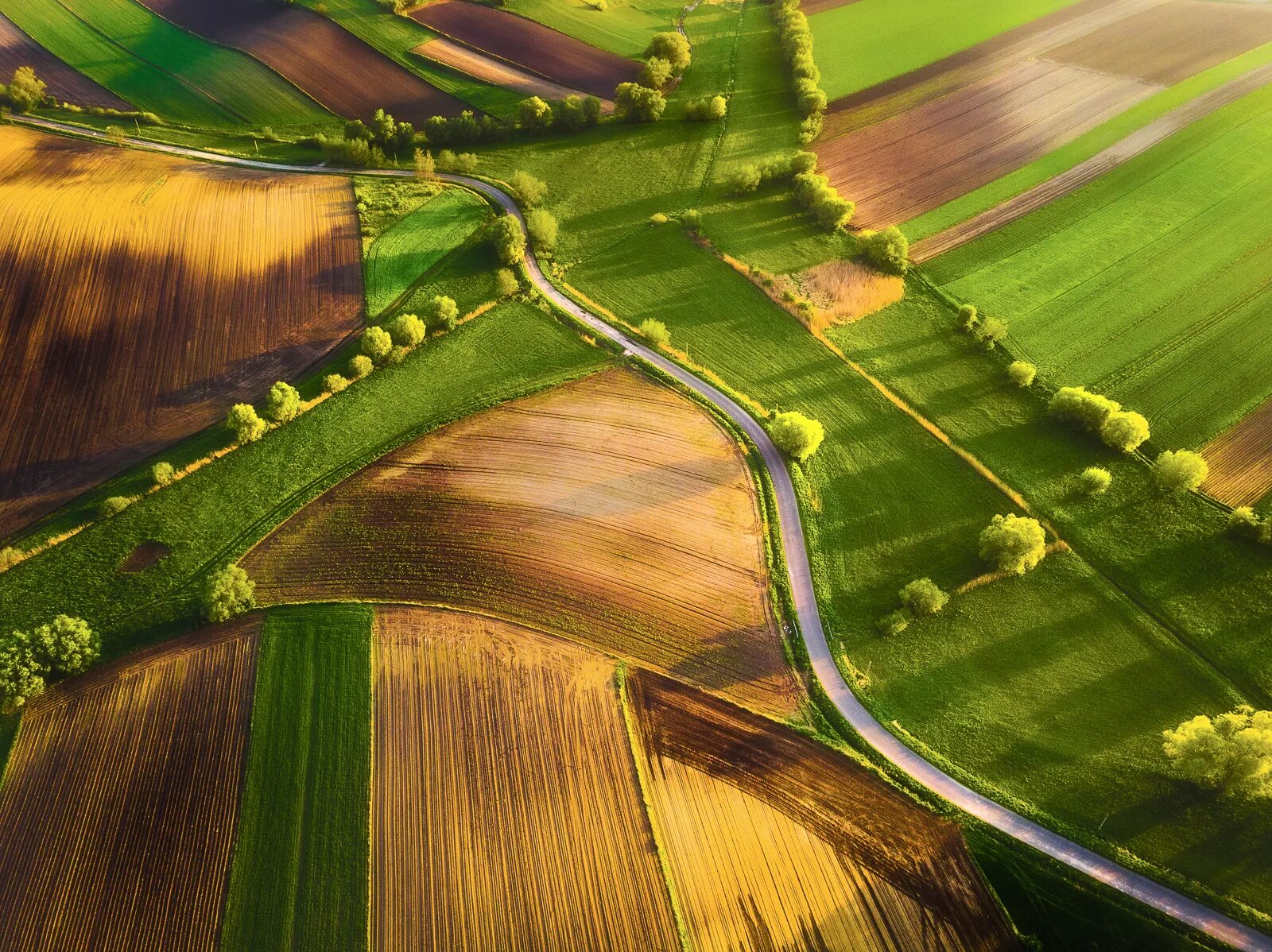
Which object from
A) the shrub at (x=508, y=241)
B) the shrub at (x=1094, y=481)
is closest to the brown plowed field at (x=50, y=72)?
the shrub at (x=508, y=241)

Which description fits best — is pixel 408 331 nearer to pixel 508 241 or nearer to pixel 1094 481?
pixel 508 241

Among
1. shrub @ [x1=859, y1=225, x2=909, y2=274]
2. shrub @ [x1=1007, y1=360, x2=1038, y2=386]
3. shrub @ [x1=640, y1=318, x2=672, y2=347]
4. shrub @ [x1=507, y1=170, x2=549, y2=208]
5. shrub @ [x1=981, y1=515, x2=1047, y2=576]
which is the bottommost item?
shrub @ [x1=981, y1=515, x2=1047, y2=576]

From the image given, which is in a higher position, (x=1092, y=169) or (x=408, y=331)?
(x=1092, y=169)

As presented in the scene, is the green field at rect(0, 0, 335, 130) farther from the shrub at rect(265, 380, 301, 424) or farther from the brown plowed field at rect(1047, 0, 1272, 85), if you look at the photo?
the brown plowed field at rect(1047, 0, 1272, 85)

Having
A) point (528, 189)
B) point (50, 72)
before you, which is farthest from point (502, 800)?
point (50, 72)

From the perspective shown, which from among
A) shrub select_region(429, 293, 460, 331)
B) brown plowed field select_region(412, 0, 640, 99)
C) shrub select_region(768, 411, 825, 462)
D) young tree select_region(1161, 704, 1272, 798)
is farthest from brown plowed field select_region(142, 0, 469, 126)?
young tree select_region(1161, 704, 1272, 798)
